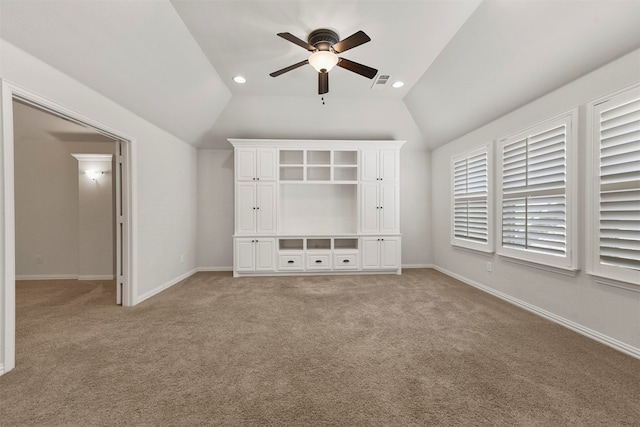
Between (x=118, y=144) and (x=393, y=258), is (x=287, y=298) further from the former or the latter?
(x=118, y=144)

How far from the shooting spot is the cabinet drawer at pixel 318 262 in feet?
15.5

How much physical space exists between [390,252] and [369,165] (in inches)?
66.1

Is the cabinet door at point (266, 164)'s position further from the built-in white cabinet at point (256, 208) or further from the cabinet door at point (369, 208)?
the cabinet door at point (369, 208)

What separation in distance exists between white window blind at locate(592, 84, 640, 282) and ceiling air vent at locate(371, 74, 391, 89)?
227cm

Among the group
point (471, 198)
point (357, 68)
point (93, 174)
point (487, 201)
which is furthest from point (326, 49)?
point (93, 174)

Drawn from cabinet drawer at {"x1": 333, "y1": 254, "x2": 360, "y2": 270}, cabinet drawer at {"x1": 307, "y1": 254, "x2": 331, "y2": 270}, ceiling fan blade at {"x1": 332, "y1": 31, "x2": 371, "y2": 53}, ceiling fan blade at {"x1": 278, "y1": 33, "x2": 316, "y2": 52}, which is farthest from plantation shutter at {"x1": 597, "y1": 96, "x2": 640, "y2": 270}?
cabinet drawer at {"x1": 307, "y1": 254, "x2": 331, "y2": 270}

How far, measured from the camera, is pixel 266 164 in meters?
4.70

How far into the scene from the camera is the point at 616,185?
84.2 inches

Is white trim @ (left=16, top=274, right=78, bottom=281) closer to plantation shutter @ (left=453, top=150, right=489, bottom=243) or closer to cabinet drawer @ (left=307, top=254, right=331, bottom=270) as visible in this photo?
cabinet drawer @ (left=307, top=254, right=331, bottom=270)

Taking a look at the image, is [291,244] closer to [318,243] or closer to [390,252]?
[318,243]

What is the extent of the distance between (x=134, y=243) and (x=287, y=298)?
2084 mm

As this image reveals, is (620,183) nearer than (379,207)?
Yes

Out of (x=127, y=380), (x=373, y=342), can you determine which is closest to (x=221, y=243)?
(x=127, y=380)

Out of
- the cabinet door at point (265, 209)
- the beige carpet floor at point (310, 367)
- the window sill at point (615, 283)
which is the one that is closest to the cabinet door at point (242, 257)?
the cabinet door at point (265, 209)
